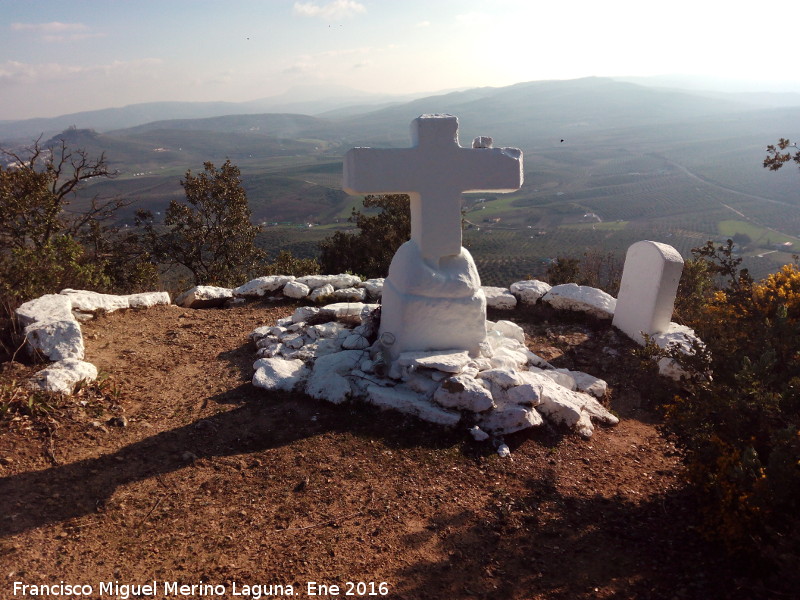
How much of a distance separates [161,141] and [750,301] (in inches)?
4892

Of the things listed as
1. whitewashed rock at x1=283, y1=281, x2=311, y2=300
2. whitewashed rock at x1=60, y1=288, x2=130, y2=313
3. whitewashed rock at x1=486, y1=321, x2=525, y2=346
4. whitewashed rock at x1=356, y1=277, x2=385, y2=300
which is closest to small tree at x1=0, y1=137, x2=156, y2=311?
whitewashed rock at x1=60, y1=288, x2=130, y2=313

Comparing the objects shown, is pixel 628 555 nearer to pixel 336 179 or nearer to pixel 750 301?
pixel 750 301

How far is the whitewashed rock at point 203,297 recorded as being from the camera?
301 inches

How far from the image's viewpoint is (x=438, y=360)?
15.7ft

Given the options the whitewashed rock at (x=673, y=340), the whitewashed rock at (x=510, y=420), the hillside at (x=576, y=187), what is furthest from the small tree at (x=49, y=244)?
the whitewashed rock at (x=673, y=340)

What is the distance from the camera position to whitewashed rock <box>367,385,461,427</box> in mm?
4410

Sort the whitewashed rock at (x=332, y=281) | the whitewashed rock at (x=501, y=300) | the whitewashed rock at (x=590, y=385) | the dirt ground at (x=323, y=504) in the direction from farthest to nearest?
the whitewashed rock at (x=332, y=281) → the whitewashed rock at (x=501, y=300) → the whitewashed rock at (x=590, y=385) → the dirt ground at (x=323, y=504)

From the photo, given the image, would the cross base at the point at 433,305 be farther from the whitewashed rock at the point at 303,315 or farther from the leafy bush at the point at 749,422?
the leafy bush at the point at 749,422

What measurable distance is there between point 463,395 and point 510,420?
465 millimetres

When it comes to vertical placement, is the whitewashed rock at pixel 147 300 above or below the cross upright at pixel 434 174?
below

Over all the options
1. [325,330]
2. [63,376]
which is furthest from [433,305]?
[63,376]

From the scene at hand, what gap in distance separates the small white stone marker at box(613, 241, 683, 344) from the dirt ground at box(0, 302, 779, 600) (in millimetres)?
1757

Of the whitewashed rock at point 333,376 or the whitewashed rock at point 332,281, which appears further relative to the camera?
the whitewashed rock at point 332,281

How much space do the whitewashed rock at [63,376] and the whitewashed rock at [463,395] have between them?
334cm
